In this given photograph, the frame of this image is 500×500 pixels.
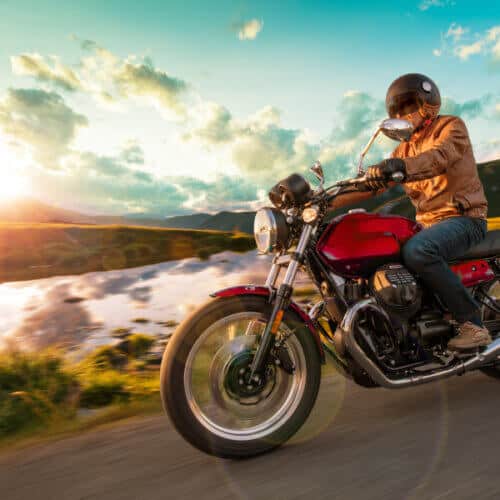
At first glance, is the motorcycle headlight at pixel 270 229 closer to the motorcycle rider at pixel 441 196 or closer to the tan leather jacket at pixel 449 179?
the motorcycle rider at pixel 441 196

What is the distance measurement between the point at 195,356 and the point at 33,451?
1.16 metres

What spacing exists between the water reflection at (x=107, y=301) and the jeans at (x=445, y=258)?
2483 millimetres

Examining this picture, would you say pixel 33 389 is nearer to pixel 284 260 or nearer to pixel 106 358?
pixel 106 358

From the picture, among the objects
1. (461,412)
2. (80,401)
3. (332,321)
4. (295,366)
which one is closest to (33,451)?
(80,401)

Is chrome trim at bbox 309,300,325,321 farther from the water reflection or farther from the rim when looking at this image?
the water reflection

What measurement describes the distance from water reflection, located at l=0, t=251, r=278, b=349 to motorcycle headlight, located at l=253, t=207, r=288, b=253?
2.26 m

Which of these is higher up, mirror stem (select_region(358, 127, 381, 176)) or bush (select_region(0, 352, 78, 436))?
mirror stem (select_region(358, 127, 381, 176))

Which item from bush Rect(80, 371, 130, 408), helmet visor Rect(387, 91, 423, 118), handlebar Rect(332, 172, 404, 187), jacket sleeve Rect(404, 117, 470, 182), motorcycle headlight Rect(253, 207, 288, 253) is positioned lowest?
bush Rect(80, 371, 130, 408)

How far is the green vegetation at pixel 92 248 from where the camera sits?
615 inches

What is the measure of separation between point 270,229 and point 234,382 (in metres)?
0.89

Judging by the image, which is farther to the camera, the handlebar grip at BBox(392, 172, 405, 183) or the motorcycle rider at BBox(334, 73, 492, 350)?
the motorcycle rider at BBox(334, 73, 492, 350)

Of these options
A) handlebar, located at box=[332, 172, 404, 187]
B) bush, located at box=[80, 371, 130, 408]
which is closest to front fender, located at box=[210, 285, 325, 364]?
handlebar, located at box=[332, 172, 404, 187]

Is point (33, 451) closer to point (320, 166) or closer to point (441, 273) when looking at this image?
point (320, 166)

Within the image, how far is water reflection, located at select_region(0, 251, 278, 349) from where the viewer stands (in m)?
6.08
